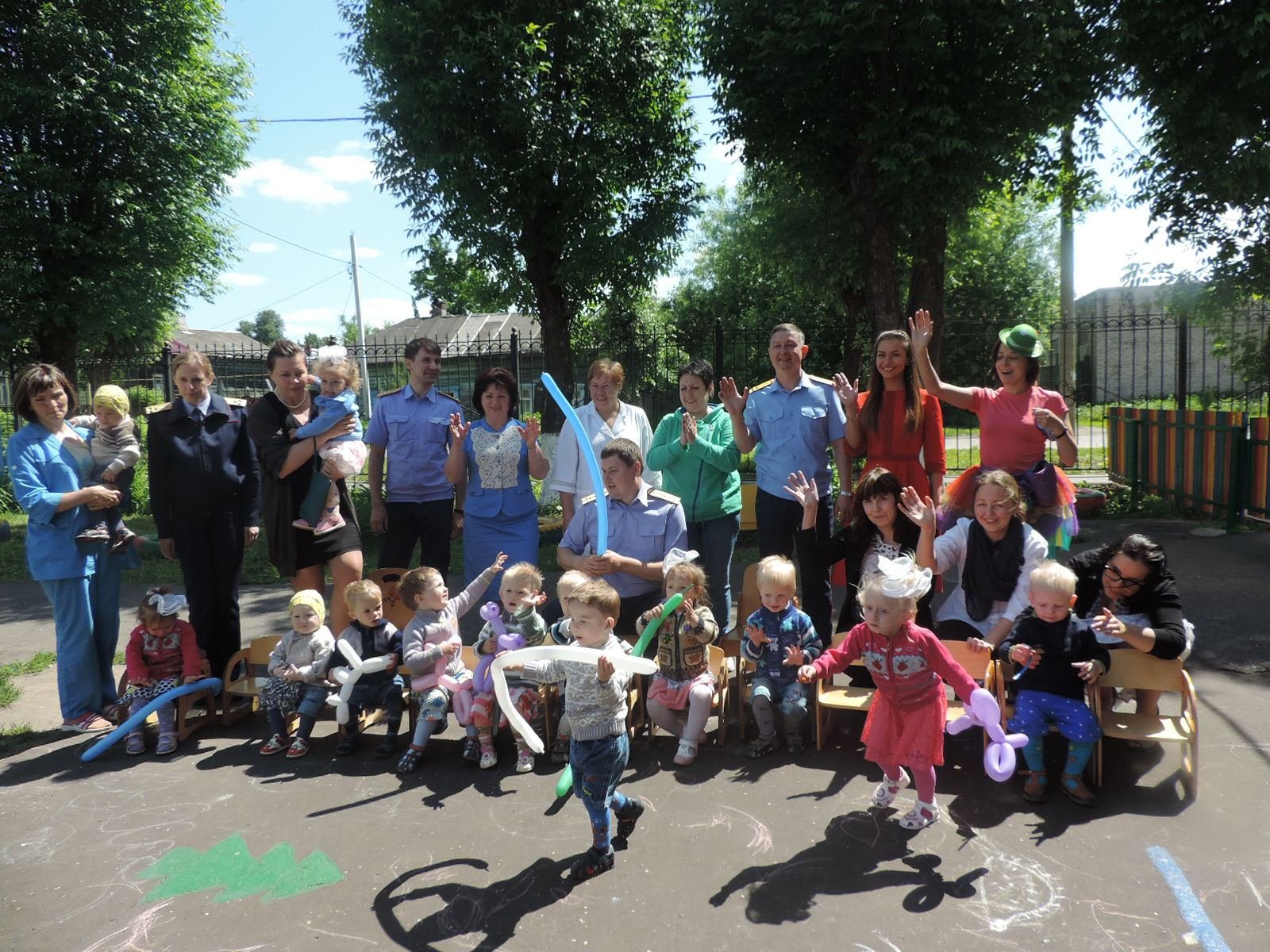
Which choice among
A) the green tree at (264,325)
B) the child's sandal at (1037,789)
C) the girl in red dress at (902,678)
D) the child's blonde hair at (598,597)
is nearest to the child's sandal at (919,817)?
the girl in red dress at (902,678)

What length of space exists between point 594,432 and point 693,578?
5.27 feet

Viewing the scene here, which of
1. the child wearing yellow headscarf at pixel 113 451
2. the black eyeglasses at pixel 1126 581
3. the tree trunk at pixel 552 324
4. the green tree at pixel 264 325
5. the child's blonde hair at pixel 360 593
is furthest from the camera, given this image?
the green tree at pixel 264 325

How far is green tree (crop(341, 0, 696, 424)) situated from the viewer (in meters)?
10.8

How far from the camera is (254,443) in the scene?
5.21 meters

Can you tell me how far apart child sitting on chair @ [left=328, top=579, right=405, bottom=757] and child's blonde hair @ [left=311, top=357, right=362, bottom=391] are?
134cm

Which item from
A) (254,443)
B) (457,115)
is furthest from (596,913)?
(457,115)

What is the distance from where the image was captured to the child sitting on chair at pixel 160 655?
193 inches

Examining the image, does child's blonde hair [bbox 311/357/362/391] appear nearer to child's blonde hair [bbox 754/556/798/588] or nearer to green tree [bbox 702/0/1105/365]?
child's blonde hair [bbox 754/556/798/588]

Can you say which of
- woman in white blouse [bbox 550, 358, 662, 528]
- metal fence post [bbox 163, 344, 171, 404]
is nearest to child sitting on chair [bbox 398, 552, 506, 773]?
woman in white blouse [bbox 550, 358, 662, 528]

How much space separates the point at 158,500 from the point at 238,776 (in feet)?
5.67

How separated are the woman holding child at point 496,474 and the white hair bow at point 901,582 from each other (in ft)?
7.97

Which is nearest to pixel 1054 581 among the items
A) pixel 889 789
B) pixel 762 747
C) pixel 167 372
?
pixel 889 789

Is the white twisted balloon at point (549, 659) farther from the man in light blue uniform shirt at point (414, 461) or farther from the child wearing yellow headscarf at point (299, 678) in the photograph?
the man in light blue uniform shirt at point (414, 461)

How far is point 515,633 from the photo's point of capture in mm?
4504
